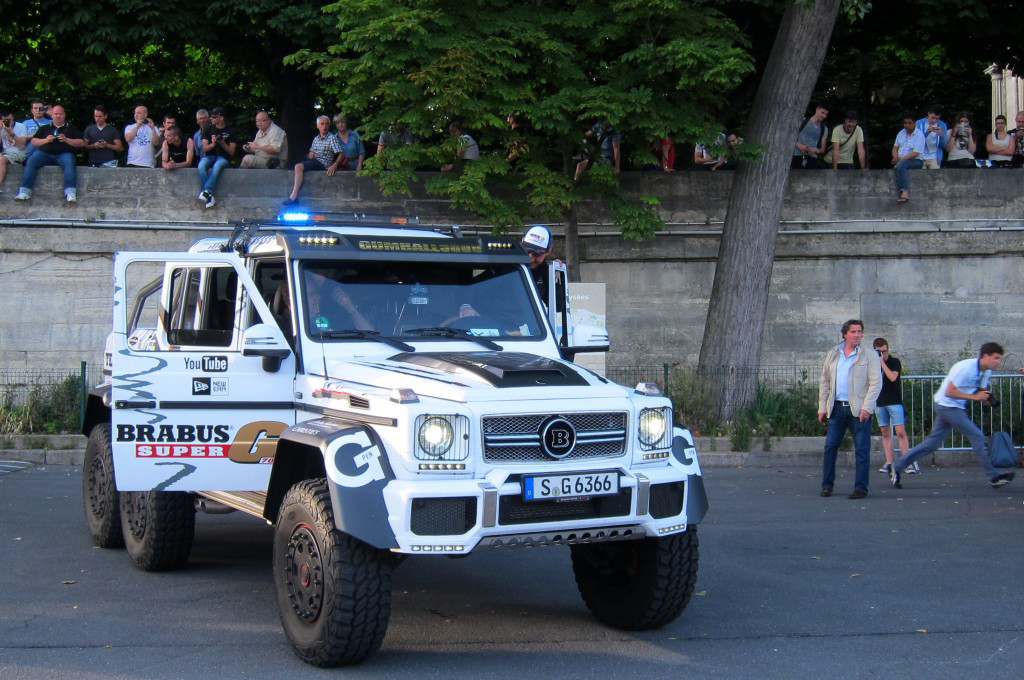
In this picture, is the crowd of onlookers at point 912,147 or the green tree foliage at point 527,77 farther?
the crowd of onlookers at point 912,147

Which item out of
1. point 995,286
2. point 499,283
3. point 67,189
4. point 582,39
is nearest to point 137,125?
point 67,189

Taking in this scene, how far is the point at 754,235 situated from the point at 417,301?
34.9 feet

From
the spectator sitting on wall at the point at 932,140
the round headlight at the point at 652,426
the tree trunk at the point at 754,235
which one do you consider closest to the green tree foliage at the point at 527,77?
the tree trunk at the point at 754,235

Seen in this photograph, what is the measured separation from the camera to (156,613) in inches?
294

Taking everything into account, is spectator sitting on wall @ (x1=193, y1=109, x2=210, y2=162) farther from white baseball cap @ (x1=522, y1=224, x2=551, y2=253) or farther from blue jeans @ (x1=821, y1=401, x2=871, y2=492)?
white baseball cap @ (x1=522, y1=224, x2=551, y2=253)

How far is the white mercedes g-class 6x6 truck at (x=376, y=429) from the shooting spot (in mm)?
6062

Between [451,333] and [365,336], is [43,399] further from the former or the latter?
[451,333]

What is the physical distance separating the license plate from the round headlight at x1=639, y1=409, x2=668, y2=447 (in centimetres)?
36

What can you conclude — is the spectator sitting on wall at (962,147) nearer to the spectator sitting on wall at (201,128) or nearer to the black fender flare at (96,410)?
the spectator sitting on wall at (201,128)

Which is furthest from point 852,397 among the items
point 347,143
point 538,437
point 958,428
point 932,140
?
point 347,143

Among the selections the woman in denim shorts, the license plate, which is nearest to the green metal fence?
the woman in denim shorts

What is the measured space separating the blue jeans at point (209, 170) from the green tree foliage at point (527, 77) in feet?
8.53

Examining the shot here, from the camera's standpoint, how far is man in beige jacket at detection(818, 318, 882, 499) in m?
12.4

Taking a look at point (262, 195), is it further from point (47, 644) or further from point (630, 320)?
point (47, 644)
